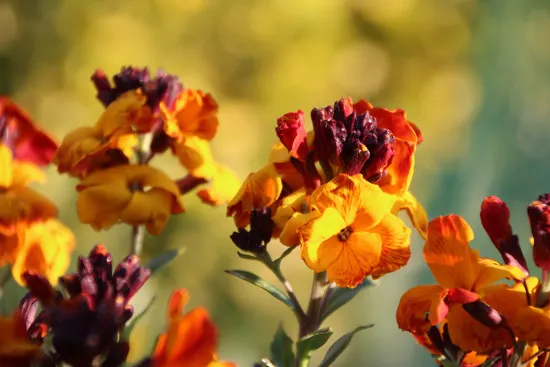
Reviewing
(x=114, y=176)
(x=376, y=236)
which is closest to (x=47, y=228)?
(x=114, y=176)

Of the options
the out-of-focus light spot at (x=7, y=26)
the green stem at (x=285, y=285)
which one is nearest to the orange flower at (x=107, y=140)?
the green stem at (x=285, y=285)

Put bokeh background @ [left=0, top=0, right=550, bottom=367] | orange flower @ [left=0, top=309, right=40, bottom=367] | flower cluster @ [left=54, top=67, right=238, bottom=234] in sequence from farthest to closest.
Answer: bokeh background @ [left=0, top=0, right=550, bottom=367] → flower cluster @ [left=54, top=67, right=238, bottom=234] → orange flower @ [left=0, top=309, right=40, bottom=367]

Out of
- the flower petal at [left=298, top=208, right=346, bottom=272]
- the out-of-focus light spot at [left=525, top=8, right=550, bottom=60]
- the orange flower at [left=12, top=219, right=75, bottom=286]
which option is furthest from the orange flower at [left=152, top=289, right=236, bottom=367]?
the out-of-focus light spot at [left=525, top=8, right=550, bottom=60]

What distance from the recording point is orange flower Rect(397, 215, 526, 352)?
0.68m

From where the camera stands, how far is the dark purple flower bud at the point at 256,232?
0.76 m

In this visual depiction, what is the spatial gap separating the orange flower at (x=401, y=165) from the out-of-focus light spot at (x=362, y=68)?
3319 millimetres

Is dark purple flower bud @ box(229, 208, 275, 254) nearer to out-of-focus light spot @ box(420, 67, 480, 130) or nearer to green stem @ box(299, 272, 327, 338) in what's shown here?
green stem @ box(299, 272, 327, 338)

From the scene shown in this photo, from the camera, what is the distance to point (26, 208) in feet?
2.96

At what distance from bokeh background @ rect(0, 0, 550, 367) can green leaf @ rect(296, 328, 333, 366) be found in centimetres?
233

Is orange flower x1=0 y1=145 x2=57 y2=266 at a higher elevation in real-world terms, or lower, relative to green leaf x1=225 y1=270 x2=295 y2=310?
higher

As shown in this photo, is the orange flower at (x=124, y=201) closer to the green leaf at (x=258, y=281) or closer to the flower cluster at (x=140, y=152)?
the flower cluster at (x=140, y=152)

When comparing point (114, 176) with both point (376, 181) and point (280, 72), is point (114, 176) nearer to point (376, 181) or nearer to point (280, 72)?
point (376, 181)

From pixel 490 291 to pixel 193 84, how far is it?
2896mm

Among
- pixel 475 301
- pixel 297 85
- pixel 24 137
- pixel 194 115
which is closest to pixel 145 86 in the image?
pixel 194 115
